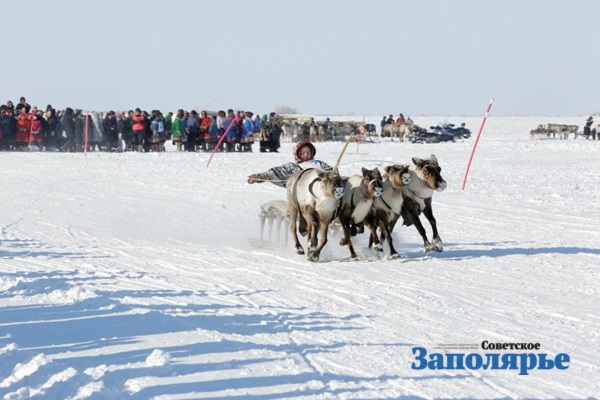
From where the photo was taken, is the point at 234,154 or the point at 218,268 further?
the point at 234,154

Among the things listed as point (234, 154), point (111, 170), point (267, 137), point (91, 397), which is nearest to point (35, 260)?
point (91, 397)

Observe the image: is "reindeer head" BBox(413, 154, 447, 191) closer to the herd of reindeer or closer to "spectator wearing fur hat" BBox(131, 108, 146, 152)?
the herd of reindeer

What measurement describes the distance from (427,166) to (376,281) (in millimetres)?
Result: 2187

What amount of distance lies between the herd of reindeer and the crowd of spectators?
2119cm

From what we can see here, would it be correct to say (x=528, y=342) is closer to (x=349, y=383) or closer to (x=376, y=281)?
(x=349, y=383)

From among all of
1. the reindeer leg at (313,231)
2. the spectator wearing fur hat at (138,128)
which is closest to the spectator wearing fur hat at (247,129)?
the spectator wearing fur hat at (138,128)

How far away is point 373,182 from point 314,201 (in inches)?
32.3

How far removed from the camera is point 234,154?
33906 millimetres

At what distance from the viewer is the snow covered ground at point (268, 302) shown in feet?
21.1

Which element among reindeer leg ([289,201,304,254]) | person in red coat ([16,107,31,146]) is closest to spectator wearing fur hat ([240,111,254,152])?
person in red coat ([16,107,31,146])

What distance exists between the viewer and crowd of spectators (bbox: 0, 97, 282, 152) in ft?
110

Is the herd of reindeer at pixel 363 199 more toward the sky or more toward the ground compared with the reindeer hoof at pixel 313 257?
more toward the sky

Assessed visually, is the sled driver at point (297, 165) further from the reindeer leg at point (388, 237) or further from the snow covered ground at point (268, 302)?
the reindeer leg at point (388, 237)

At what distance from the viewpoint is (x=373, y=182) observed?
11.6 metres
